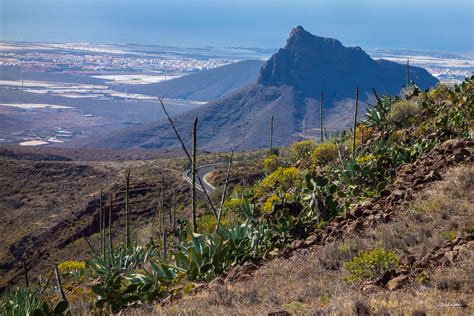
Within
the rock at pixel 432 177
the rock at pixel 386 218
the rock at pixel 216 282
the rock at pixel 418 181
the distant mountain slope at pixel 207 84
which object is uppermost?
the rock at pixel 432 177

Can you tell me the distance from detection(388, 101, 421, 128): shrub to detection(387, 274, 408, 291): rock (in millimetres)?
10576

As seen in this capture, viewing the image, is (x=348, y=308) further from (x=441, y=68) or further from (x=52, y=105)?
(x=441, y=68)

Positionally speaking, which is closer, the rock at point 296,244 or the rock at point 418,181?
the rock at point 296,244

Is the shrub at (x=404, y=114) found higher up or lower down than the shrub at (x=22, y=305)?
higher up

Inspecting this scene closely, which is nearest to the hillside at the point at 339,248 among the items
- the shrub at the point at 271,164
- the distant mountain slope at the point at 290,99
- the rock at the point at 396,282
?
the rock at the point at 396,282

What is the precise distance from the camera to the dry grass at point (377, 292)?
23.1 ft

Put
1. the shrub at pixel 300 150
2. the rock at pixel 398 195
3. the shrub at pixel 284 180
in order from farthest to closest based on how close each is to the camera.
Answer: the shrub at pixel 300 150 < the shrub at pixel 284 180 < the rock at pixel 398 195

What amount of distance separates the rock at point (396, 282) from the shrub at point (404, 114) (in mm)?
10576

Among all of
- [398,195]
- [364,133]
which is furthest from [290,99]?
[398,195]

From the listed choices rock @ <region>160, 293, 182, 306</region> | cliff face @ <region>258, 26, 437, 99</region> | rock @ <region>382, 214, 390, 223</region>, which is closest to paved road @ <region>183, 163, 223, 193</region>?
rock @ <region>382, 214, 390, 223</region>

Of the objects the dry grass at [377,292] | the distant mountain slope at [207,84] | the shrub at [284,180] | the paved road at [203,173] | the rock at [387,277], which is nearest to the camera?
the dry grass at [377,292]

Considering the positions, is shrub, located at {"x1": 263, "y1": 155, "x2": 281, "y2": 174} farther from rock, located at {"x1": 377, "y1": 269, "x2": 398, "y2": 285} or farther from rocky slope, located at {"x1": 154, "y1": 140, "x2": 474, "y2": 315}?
rock, located at {"x1": 377, "y1": 269, "x2": 398, "y2": 285}

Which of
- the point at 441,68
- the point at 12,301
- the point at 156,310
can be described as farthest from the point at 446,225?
the point at 441,68

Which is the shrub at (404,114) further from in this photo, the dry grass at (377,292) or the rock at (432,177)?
the dry grass at (377,292)
